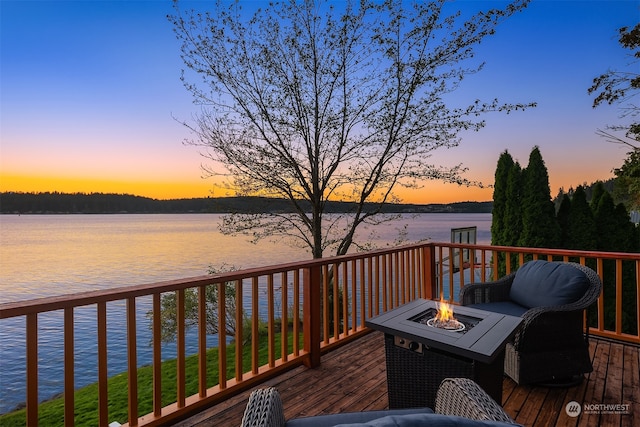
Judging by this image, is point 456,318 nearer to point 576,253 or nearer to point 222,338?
point 222,338

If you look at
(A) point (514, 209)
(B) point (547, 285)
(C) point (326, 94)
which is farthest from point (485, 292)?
(A) point (514, 209)

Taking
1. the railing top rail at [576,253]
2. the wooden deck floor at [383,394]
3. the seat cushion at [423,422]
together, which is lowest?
the wooden deck floor at [383,394]

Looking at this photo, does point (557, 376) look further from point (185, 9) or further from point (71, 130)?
point (71, 130)

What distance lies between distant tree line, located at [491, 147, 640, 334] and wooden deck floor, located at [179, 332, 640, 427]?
5.79 metres

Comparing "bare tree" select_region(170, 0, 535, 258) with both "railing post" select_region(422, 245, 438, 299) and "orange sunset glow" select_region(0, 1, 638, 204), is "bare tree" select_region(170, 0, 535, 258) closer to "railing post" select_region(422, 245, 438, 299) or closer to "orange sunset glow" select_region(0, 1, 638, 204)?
"orange sunset glow" select_region(0, 1, 638, 204)

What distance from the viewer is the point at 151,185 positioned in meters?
Answer: 15.2

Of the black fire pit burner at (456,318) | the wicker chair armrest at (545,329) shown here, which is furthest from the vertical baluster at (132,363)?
the wicker chair armrest at (545,329)

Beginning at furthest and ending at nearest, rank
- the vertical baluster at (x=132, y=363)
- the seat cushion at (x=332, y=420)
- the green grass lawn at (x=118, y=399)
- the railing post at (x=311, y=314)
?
1. the green grass lawn at (x=118, y=399)
2. the railing post at (x=311, y=314)
3. the vertical baluster at (x=132, y=363)
4. the seat cushion at (x=332, y=420)

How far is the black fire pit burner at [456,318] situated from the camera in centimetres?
202

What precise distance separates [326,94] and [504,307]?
15.4 ft

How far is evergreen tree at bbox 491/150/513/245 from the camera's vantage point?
9.03m

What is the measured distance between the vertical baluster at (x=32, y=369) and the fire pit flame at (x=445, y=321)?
2.08 m

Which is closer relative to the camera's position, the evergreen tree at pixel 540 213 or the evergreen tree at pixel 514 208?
the evergreen tree at pixel 540 213

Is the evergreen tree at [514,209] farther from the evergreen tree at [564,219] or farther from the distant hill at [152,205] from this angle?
the evergreen tree at [564,219]
